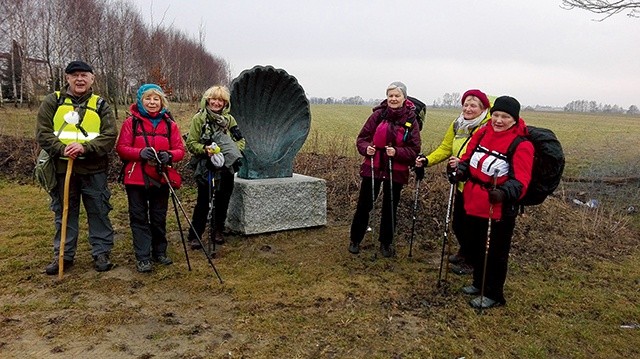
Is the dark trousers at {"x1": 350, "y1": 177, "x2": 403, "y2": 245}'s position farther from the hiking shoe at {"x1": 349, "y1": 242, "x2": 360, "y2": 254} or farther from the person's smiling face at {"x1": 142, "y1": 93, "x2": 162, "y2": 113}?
the person's smiling face at {"x1": 142, "y1": 93, "x2": 162, "y2": 113}

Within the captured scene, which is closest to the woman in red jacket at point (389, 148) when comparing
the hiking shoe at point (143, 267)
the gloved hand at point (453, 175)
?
the gloved hand at point (453, 175)

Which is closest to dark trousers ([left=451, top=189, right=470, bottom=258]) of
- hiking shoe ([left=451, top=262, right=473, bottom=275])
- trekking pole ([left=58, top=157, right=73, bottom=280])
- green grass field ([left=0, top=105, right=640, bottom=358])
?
hiking shoe ([left=451, top=262, right=473, bottom=275])

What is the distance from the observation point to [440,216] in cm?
683

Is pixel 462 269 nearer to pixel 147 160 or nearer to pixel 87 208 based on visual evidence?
pixel 147 160

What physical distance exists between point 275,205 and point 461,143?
2364 mm

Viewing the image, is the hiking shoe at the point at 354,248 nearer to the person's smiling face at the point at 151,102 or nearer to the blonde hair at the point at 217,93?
the blonde hair at the point at 217,93

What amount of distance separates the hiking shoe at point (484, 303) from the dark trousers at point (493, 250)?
31 millimetres

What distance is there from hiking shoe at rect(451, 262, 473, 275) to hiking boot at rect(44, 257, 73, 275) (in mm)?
3761

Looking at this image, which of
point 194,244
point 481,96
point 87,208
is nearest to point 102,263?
point 87,208

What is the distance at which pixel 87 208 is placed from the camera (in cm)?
452

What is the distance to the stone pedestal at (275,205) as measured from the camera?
224 inches

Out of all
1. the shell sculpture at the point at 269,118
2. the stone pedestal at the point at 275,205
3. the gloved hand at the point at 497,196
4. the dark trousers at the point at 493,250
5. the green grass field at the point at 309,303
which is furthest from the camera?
the shell sculpture at the point at 269,118

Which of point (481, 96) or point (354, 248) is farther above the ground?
point (481, 96)

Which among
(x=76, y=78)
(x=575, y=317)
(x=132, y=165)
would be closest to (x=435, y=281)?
(x=575, y=317)
